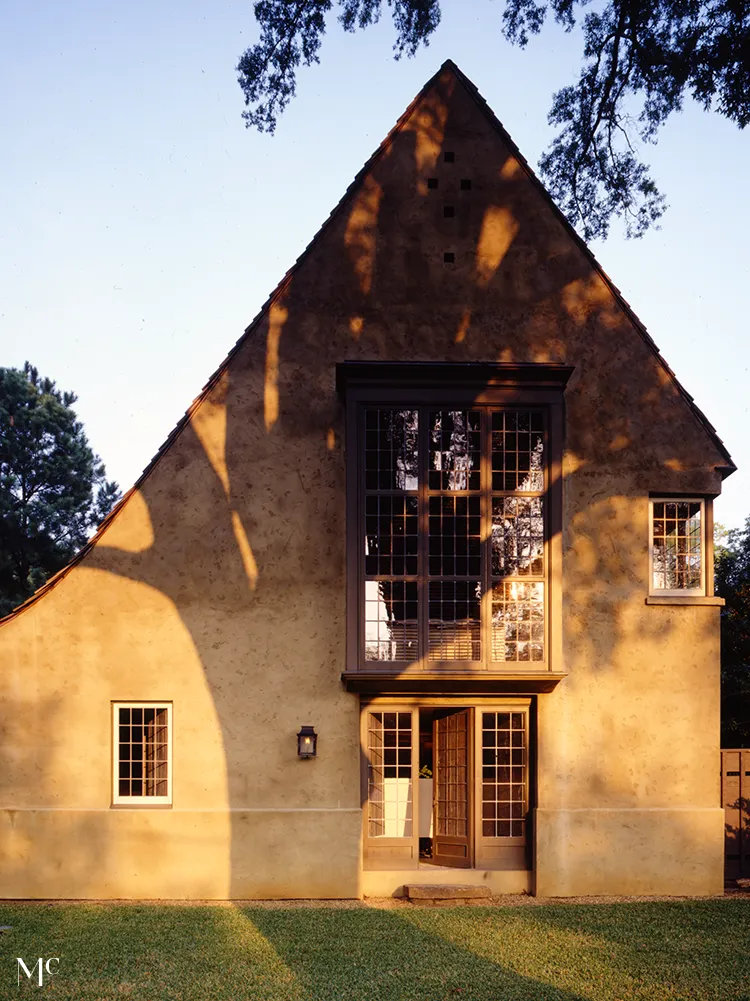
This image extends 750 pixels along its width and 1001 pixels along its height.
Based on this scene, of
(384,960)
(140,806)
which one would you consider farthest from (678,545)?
(140,806)

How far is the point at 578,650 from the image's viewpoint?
13.9 m

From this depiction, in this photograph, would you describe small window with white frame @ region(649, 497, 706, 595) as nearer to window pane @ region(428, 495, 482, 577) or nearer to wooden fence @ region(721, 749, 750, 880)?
wooden fence @ region(721, 749, 750, 880)

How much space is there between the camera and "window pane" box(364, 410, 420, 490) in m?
13.6

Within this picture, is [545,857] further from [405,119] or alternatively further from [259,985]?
[405,119]

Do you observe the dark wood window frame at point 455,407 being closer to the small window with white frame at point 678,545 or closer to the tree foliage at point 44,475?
the small window with white frame at point 678,545

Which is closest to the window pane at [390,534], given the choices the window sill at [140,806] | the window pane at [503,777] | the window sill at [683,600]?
the window pane at [503,777]

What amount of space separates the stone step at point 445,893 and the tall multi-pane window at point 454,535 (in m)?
2.96

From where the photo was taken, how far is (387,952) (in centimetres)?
1038

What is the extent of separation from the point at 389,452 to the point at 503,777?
15.7 ft

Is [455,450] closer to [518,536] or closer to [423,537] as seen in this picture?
[423,537]

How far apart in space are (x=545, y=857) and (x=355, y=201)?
955cm

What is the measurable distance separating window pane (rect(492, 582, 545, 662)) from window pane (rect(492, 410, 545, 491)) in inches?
57.0

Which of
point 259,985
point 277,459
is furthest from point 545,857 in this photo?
point 277,459

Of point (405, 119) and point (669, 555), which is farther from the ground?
point (405, 119)
